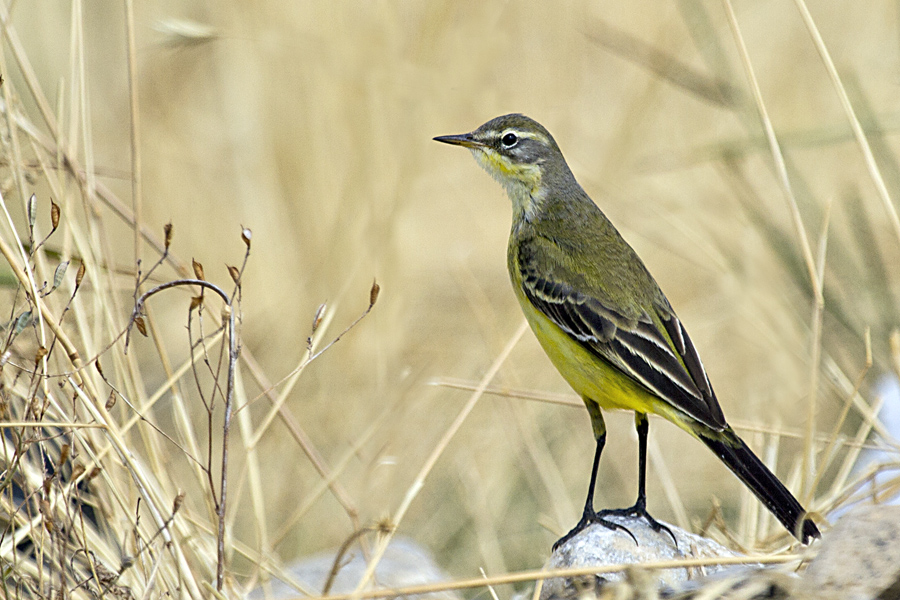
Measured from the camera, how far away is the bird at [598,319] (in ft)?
13.8

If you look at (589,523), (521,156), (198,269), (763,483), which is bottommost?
(589,523)

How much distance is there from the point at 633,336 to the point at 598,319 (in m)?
0.18

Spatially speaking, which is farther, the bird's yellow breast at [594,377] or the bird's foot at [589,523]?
the bird's yellow breast at [594,377]

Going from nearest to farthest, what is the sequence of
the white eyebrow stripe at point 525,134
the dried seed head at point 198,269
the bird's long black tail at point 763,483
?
1. the dried seed head at point 198,269
2. the bird's long black tail at point 763,483
3. the white eyebrow stripe at point 525,134

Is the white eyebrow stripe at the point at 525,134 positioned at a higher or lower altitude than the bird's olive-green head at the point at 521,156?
higher

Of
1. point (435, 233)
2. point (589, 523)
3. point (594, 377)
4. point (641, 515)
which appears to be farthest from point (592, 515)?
point (435, 233)

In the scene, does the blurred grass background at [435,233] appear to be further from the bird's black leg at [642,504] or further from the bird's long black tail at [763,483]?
the bird's long black tail at [763,483]

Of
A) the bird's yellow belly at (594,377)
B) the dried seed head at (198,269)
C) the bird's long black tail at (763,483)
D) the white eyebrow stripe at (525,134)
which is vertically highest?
the white eyebrow stripe at (525,134)

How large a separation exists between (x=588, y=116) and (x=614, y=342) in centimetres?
653

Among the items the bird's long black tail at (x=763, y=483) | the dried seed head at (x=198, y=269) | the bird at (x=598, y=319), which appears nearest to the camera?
the dried seed head at (x=198, y=269)

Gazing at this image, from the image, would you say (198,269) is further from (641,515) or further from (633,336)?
(641,515)

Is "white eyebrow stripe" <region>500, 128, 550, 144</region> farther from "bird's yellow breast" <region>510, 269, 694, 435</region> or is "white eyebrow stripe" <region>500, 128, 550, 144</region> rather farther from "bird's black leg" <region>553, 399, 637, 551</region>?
"bird's black leg" <region>553, 399, 637, 551</region>

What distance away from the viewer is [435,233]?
9883 mm

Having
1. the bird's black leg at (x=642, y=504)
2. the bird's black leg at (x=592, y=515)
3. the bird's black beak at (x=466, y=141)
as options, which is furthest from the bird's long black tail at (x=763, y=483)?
the bird's black beak at (x=466, y=141)
